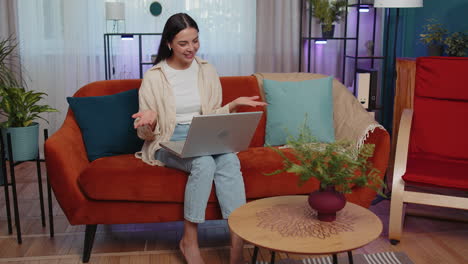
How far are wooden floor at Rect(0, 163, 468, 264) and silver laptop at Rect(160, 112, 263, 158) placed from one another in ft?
1.71

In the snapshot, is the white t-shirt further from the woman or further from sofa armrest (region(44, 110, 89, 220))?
sofa armrest (region(44, 110, 89, 220))

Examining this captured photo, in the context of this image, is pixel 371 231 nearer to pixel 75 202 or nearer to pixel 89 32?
pixel 75 202

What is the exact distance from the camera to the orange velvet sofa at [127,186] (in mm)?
2428

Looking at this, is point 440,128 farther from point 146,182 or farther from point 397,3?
point 146,182

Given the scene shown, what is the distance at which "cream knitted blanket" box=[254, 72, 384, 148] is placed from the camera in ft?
9.23

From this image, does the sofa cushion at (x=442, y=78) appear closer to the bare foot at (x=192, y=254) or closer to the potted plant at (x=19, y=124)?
the bare foot at (x=192, y=254)

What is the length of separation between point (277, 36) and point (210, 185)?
2.65m

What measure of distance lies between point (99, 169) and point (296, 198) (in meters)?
0.92

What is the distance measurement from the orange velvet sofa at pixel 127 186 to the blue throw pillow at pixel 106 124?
4.7 inches

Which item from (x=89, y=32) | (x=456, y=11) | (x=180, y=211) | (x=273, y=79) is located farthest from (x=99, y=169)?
(x=456, y=11)

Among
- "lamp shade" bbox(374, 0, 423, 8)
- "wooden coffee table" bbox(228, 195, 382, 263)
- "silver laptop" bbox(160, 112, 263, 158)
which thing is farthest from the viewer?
"lamp shade" bbox(374, 0, 423, 8)

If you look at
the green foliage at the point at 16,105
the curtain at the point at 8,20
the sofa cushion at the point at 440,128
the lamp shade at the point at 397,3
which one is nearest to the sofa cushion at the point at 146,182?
the green foliage at the point at 16,105

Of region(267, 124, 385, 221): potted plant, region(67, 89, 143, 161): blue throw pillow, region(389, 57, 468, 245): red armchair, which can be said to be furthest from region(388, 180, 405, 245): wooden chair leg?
region(67, 89, 143, 161): blue throw pillow

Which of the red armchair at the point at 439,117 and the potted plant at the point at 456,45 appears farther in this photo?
the potted plant at the point at 456,45
